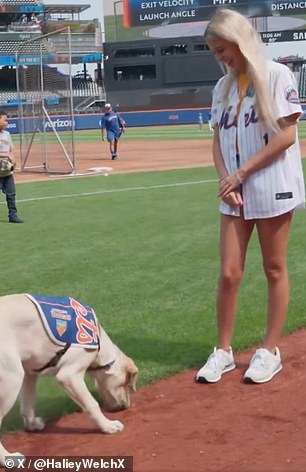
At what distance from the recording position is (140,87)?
59.2 metres

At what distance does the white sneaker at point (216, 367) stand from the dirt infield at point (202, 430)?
0.05 meters

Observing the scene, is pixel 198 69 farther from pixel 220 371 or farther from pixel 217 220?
pixel 220 371

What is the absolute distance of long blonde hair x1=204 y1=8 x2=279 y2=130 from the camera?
178 inches

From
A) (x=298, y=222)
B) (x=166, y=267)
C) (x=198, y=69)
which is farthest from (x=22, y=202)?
(x=198, y=69)

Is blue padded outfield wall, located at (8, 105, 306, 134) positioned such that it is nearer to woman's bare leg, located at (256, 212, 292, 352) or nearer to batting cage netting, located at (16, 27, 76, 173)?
batting cage netting, located at (16, 27, 76, 173)

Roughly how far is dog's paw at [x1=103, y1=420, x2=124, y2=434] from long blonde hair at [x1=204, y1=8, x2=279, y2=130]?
6.10ft

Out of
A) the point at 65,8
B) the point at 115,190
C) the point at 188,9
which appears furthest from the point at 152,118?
the point at 115,190

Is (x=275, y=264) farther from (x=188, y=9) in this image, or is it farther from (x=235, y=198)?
(x=188, y=9)

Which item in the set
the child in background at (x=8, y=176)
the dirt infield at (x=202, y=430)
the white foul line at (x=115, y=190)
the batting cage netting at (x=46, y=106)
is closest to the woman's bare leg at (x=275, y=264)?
the dirt infield at (x=202, y=430)

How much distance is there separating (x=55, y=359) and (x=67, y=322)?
197mm

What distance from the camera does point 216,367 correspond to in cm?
493

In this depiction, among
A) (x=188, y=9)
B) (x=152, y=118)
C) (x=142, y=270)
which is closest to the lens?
(x=142, y=270)

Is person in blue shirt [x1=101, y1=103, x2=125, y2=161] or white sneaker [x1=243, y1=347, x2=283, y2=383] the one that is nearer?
white sneaker [x1=243, y1=347, x2=283, y2=383]

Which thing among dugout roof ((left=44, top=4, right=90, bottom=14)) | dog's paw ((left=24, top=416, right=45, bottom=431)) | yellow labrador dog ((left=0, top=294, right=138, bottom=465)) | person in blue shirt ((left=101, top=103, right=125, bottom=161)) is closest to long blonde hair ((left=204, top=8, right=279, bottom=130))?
yellow labrador dog ((left=0, top=294, right=138, bottom=465))
